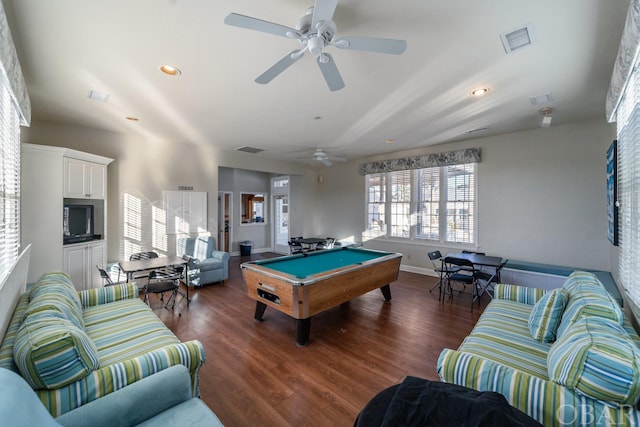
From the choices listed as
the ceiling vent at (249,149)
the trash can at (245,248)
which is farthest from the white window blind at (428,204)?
the trash can at (245,248)

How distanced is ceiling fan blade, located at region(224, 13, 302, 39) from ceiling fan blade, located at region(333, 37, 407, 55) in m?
0.32

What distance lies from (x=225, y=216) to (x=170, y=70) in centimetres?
587

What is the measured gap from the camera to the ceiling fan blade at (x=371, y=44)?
1767mm

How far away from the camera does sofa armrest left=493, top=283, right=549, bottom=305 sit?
273 cm

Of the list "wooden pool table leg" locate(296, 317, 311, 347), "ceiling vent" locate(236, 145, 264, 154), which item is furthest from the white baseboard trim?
"ceiling vent" locate(236, 145, 264, 154)

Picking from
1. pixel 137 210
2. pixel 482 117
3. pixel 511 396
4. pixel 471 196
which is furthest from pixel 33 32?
pixel 471 196

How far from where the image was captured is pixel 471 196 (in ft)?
17.6

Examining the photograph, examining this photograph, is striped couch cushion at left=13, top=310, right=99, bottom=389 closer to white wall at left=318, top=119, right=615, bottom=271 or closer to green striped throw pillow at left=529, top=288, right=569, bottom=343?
green striped throw pillow at left=529, top=288, right=569, bottom=343

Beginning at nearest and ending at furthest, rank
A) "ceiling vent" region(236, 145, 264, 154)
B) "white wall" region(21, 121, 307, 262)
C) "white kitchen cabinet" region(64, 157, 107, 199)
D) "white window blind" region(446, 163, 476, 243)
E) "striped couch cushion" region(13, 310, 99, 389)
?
1. "striped couch cushion" region(13, 310, 99, 389)
2. "white kitchen cabinet" region(64, 157, 107, 199)
3. "white wall" region(21, 121, 307, 262)
4. "white window blind" region(446, 163, 476, 243)
5. "ceiling vent" region(236, 145, 264, 154)

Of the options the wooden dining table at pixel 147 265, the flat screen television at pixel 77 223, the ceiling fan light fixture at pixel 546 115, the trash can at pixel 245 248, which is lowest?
the trash can at pixel 245 248

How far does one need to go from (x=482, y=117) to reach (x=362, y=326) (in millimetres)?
3514

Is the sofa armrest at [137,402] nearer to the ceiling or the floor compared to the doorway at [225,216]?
nearer to the floor

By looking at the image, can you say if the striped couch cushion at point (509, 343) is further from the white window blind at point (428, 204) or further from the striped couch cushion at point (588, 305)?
the white window blind at point (428, 204)

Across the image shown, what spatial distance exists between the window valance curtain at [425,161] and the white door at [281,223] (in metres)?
3.06
